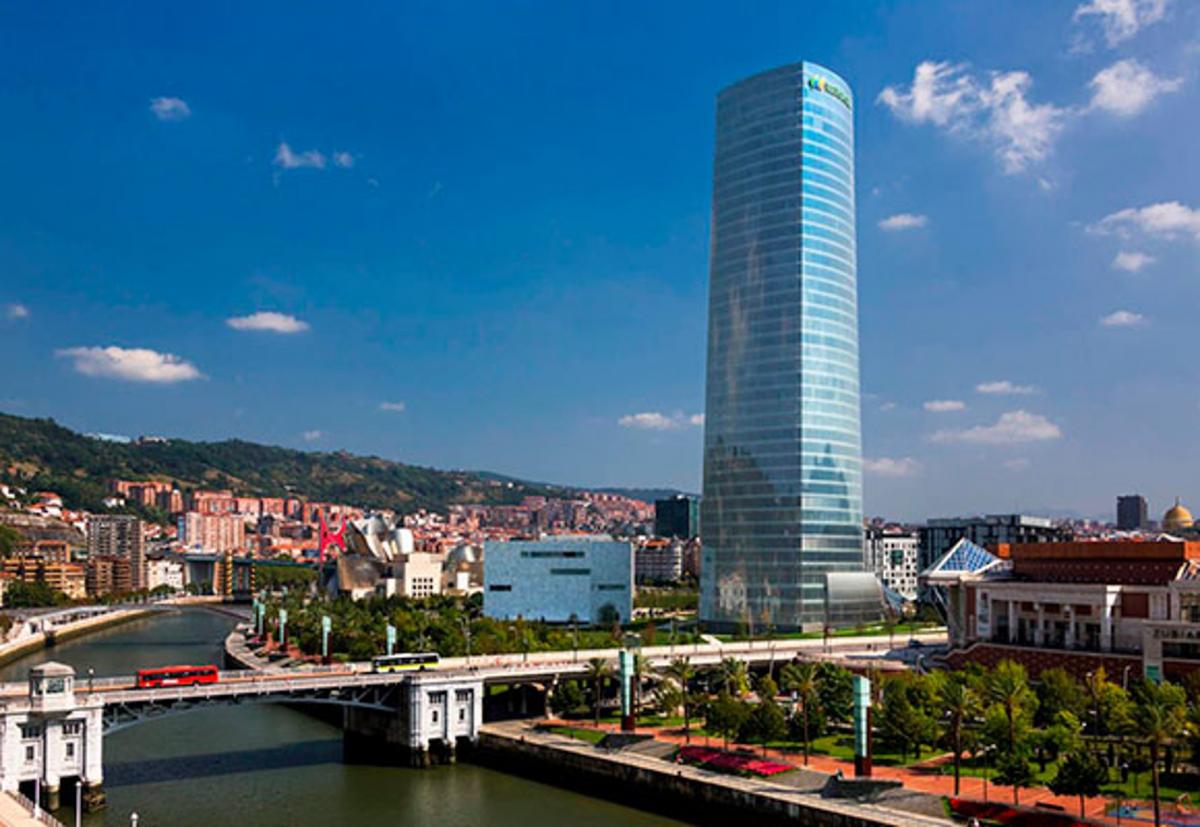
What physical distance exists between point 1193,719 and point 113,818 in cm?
4637

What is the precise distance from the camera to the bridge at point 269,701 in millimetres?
52094

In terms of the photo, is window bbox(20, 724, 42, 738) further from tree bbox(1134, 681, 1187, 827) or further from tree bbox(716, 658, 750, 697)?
tree bbox(1134, 681, 1187, 827)

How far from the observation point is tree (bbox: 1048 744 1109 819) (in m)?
43.2

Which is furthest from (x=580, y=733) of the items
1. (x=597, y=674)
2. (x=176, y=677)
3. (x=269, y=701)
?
(x=176, y=677)

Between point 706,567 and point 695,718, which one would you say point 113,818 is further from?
point 706,567

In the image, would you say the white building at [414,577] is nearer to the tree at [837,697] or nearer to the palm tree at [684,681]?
the palm tree at [684,681]

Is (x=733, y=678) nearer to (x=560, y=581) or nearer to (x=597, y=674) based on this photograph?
(x=597, y=674)

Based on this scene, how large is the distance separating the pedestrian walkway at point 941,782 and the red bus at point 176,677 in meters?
24.4

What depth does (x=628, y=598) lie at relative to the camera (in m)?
129

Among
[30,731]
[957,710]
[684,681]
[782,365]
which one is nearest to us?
[957,710]

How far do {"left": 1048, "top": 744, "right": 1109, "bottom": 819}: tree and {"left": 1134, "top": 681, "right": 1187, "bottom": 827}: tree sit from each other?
1.90m

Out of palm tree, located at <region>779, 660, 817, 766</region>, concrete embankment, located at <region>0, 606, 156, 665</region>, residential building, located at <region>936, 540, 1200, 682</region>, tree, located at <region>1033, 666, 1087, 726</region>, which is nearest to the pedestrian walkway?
palm tree, located at <region>779, 660, 817, 766</region>

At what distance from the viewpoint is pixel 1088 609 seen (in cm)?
7162

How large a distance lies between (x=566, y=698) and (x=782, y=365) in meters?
55.0
